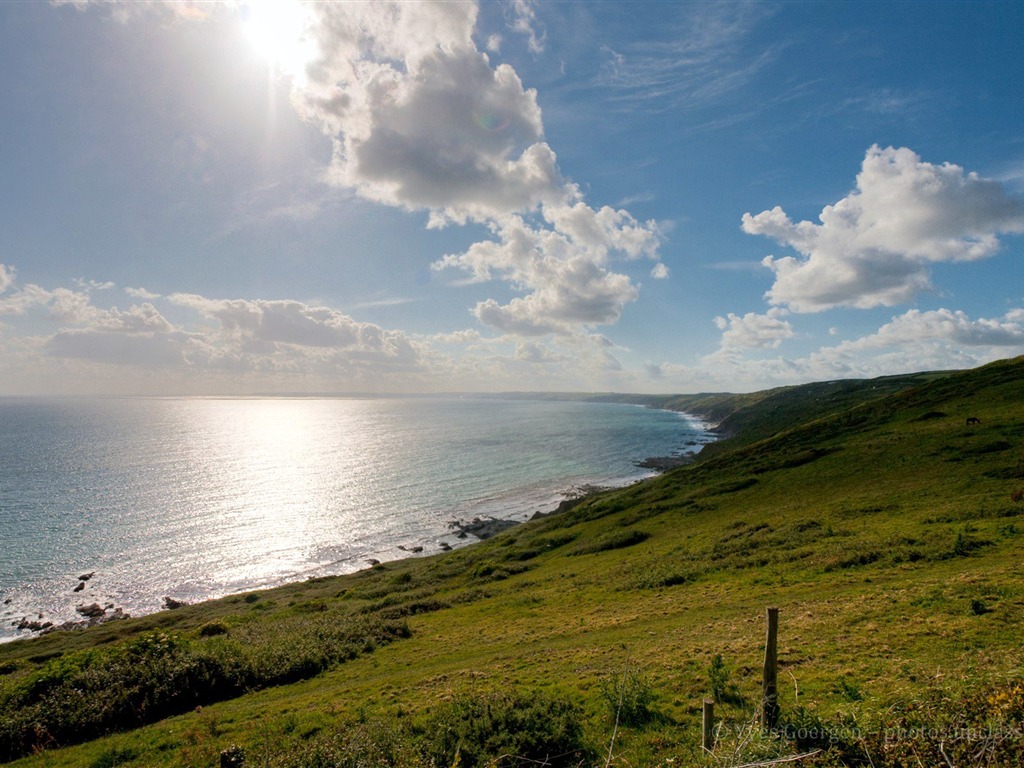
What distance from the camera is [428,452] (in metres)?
161

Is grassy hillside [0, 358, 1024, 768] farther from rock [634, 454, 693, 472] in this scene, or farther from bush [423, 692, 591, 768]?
rock [634, 454, 693, 472]

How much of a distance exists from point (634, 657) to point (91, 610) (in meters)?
64.4

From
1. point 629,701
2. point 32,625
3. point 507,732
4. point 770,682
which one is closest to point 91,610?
point 32,625

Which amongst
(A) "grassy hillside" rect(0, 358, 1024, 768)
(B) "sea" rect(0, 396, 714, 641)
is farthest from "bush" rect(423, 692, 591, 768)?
(B) "sea" rect(0, 396, 714, 641)

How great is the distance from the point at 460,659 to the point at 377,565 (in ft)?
147

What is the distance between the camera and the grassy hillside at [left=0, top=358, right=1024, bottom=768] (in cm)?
1092

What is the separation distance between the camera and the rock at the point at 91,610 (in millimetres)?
51500

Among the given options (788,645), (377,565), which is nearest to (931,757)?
(788,645)

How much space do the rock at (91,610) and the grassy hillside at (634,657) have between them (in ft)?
24.1

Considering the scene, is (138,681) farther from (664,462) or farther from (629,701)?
(664,462)

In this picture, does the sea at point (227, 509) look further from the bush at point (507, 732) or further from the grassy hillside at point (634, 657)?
the bush at point (507, 732)

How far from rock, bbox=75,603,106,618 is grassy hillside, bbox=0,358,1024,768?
7360 millimetres

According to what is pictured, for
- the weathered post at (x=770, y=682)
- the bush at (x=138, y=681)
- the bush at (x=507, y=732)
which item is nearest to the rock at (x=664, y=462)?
the bush at (x=138, y=681)

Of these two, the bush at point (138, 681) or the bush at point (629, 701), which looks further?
the bush at point (138, 681)
